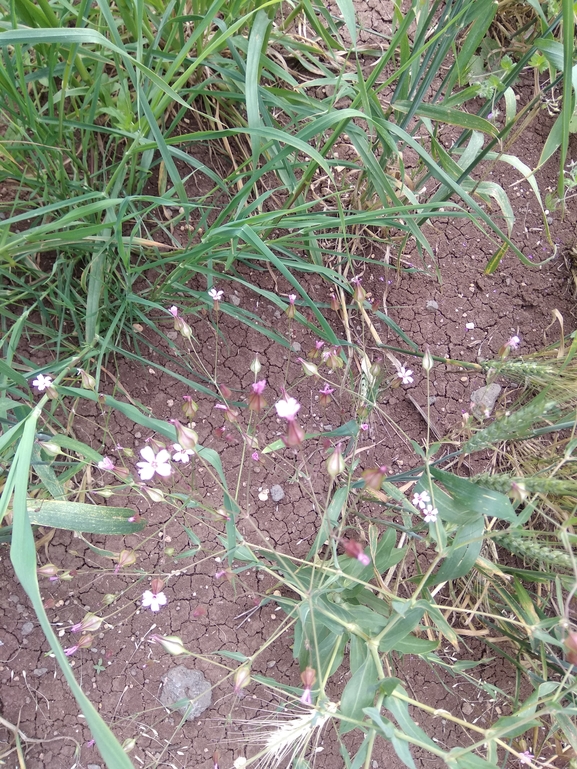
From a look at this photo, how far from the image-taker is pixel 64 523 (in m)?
1.02

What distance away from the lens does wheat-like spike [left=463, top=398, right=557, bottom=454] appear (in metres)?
0.94

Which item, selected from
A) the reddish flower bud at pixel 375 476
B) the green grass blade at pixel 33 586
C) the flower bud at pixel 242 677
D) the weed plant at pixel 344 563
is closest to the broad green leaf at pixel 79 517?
the weed plant at pixel 344 563

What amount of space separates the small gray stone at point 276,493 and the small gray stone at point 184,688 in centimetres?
52

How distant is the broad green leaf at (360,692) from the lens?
93cm

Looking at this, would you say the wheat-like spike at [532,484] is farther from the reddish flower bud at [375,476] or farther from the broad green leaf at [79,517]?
the broad green leaf at [79,517]

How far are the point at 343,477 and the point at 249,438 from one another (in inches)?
20.8

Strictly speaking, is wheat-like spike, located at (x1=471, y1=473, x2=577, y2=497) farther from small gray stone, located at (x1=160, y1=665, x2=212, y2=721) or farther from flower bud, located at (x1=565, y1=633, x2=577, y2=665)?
small gray stone, located at (x1=160, y1=665, x2=212, y2=721)

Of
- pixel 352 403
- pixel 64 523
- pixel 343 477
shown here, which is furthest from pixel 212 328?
pixel 64 523

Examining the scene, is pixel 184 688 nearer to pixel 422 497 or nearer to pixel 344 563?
pixel 344 563

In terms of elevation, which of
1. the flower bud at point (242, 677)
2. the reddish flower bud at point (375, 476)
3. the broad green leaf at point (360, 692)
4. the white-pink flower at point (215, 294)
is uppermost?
the reddish flower bud at point (375, 476)

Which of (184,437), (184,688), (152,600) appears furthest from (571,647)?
(184,688)

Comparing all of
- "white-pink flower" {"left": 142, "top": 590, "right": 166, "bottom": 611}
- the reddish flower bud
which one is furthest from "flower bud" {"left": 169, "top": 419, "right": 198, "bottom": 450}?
"white-pink flower" {"left": 142, "top": 590, "right": 166, "bottom": 611}

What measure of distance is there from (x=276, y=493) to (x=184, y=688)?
585 mm

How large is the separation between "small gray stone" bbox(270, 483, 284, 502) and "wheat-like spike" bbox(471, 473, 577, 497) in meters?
0.64
